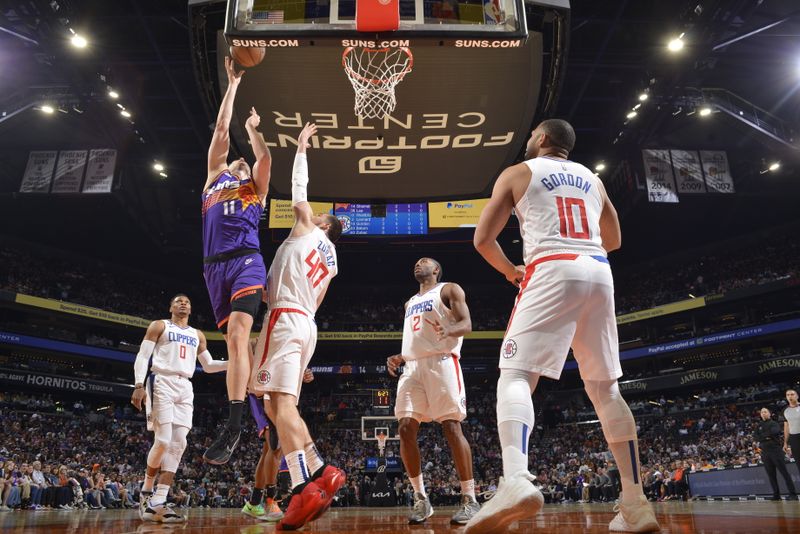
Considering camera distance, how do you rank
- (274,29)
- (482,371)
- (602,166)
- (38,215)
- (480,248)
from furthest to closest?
(482,371)
(38,215)
(602,166)
(274,29)
(480,248)

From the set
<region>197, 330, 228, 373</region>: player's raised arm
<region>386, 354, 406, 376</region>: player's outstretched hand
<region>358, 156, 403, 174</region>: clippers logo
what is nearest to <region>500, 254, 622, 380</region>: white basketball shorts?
<region>386, 354, 406, 376</region>: player's outstretched hand

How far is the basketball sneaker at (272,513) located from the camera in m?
4.99

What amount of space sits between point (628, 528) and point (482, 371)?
28.1m

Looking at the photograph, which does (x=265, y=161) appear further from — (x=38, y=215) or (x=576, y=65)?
(x=38, y=215)

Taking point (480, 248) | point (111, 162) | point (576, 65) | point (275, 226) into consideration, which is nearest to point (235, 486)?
point (275, 226)

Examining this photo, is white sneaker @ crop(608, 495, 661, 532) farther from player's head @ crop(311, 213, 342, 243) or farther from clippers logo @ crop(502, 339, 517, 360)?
player's head @ crop(311, 213, 342, 243)

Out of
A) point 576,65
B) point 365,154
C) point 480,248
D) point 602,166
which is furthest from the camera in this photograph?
point 602,166

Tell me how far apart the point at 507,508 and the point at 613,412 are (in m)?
0.95

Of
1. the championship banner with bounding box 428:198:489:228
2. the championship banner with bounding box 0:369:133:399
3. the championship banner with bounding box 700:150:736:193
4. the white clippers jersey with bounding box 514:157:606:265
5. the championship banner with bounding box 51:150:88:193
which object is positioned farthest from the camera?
the championship banner with bounding box 0:369:133:399

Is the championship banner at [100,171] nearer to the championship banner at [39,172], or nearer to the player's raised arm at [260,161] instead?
the championship banner at [39,172]

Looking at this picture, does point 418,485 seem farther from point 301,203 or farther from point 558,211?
point 558,211

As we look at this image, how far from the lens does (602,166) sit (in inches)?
913

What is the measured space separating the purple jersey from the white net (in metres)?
3.74

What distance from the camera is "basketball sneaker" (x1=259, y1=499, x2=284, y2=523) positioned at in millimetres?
4992
